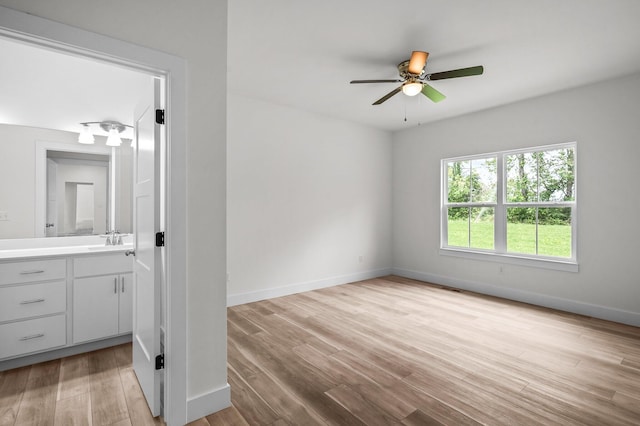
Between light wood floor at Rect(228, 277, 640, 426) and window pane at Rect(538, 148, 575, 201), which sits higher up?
window pane at Rect(538, 148, 575, 201)

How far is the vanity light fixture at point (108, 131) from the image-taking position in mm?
3287

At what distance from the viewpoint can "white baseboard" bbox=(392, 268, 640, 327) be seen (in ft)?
11.4

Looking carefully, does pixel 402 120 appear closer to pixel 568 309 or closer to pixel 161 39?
pixel 568 309

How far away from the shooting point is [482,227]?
479cm

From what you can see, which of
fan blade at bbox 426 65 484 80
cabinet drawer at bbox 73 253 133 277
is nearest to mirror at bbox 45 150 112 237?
cabinet drawer at bbox 73 253 133 277

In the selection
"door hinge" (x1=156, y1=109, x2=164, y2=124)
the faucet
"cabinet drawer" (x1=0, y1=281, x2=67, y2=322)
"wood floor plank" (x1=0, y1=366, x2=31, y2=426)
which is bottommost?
"wood floor plank" (x1=0, y1=366, x2=31, y2=426)

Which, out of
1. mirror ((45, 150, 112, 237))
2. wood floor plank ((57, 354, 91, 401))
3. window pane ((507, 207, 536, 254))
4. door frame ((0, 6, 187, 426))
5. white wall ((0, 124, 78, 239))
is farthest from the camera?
window pane ((507, 207, 536, 254))

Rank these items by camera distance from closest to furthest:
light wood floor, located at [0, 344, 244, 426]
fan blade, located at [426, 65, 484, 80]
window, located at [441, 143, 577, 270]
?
light wood floor, located at [0, 344, 244, 426]
fan blade, located at [426, 65, 484, 80]
window, located at [441, 143, 577, 270]

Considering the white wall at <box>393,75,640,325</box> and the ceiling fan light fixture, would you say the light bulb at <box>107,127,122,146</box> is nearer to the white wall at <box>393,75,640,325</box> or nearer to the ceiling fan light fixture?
the ceiling fan light fixture

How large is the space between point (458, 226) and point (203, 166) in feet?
14.6

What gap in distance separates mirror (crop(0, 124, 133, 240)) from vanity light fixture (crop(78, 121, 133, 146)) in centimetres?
12

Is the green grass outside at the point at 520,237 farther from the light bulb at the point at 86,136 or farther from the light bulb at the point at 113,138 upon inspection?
the light bulb at the point at 86,136

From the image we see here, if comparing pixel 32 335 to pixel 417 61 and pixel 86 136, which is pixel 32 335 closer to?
pixel 86 136

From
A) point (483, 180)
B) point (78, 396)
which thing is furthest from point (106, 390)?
point (483, 180)
